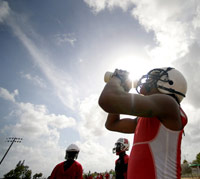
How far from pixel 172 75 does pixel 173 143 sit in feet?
3.42

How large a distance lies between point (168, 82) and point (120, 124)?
3.90 ft

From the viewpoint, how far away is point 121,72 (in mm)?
2213

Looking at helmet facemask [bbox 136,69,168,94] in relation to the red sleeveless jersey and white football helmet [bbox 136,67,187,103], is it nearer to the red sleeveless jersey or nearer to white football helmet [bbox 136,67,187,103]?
white football helmet [bbox 136,67,187,103]

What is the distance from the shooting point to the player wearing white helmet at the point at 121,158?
316 inches

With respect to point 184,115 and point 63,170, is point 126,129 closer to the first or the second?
point 184,115

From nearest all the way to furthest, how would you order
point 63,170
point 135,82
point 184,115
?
point 184,115 → point 135,82 → point 63,170

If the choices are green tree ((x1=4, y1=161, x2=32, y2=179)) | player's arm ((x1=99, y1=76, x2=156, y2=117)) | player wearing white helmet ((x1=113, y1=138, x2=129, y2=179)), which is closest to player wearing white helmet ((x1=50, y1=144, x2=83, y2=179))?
player wearing white helmet ((x1=113, y1=138, x2=129, y2=179))

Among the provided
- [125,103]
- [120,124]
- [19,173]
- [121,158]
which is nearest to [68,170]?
[121,158]

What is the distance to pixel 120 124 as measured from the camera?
2.68 m

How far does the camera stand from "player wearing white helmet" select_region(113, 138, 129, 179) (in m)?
8.02

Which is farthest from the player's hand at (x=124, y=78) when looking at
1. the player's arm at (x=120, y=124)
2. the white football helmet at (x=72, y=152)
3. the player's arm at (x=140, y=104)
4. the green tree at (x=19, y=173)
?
the green tree at (x=19, y=173)

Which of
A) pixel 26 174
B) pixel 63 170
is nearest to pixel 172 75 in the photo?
pixel 63 170

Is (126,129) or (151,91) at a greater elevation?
(151,91)

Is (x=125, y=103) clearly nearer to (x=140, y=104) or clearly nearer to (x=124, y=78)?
(x=140, y=104)
